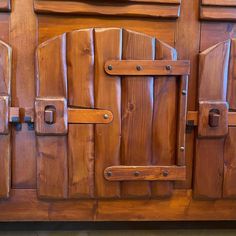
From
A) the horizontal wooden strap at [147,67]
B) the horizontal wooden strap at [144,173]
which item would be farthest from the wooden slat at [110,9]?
the horizontal wooden strap at [144,173]

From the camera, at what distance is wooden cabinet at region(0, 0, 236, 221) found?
812mm

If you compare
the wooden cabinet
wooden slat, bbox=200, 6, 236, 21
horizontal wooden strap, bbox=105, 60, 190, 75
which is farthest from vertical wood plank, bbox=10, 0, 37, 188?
wooden slat, bbox=200, 6, 236, 21

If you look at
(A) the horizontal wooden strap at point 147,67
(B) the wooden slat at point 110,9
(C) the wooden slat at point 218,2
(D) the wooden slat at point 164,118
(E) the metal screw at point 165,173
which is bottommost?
(E) the metal screw at point 165,173

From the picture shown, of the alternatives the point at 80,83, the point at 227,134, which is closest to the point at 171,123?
the point at 227,134

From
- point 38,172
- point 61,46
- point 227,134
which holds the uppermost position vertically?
point 61,46

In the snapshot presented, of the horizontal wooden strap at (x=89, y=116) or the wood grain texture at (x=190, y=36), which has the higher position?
the wood grain texture at (x=190, y=36)

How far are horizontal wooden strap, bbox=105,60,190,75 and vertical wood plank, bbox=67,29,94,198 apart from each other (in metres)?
0.07

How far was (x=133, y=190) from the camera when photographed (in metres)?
0.87

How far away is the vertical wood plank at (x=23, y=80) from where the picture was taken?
32.4 inches

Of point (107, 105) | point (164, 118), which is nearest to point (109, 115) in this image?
point (107, 105)

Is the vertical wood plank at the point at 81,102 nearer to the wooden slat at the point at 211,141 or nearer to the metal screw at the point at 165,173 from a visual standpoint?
the metal screw at the point at 165,173

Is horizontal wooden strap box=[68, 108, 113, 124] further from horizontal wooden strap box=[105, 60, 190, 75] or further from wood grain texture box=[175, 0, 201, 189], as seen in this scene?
wood grain texture box=[175, 0, 201, 189]

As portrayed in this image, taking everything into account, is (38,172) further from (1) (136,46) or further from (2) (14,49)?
(1) (136,46)

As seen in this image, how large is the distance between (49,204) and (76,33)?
53 cm
